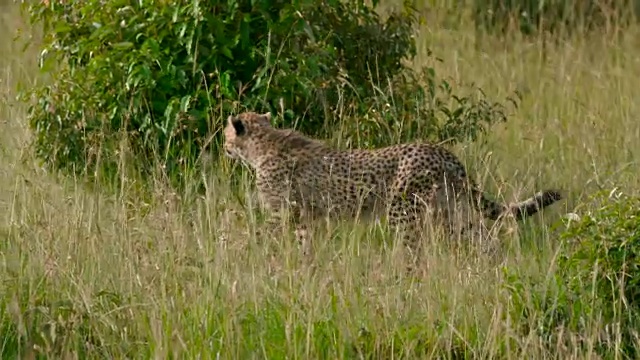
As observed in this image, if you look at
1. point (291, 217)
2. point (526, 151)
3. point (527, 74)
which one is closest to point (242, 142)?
point (291, 217)

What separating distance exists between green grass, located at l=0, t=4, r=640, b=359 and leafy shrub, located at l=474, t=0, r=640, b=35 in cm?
354

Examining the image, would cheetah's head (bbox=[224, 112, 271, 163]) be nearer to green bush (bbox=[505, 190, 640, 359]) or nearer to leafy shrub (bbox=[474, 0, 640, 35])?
green bush (bbox=[505, 190, 640, 359])

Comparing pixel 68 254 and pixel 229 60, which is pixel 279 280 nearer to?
pixel 68 254

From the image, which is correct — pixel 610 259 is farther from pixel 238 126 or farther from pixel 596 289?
pixel 238 126

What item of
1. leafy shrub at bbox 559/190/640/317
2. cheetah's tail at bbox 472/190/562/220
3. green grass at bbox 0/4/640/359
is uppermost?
leafy shrub at bbox 559/190/640/317

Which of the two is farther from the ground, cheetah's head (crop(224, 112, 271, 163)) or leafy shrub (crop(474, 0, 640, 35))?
cheetah's head (crop(224, 112, 271, 163))

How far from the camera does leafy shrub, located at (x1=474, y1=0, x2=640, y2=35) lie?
10.8m

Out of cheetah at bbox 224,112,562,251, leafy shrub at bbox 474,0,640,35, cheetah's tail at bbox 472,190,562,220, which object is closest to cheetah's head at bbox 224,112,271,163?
cheetah at bbox 224,112,562,251

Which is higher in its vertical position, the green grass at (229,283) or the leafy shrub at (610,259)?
the leafy shrub at (610,259)

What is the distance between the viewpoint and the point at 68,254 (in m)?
5.59

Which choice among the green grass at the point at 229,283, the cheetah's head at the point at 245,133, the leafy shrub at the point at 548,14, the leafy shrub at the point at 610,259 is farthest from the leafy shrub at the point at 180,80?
the leafy shrub at the point at 548,14

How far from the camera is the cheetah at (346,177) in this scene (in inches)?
259

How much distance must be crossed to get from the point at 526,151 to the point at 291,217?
1750 mm

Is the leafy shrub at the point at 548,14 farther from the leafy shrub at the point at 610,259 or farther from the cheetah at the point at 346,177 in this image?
the leafy shrub at the point at 610,259
